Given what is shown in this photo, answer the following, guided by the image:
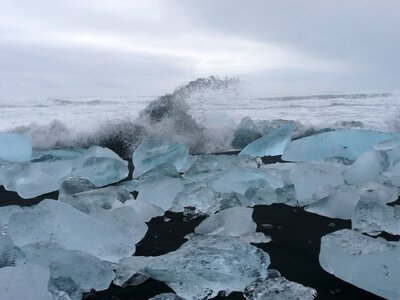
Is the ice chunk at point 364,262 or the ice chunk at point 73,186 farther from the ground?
the ice chunk at point 364,262

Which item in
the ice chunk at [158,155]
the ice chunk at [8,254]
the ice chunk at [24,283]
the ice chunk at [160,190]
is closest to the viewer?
the ice chunk at [24,283]

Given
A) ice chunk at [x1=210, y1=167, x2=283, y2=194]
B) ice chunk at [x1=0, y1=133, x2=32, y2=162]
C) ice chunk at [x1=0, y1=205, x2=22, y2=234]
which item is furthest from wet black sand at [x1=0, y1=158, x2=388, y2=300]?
ice chunk at [x1=0, y1=133, x2=32, y2=162]

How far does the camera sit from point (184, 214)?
2.30m

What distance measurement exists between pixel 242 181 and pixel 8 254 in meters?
1.55

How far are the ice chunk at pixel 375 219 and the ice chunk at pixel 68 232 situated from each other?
1083 mm

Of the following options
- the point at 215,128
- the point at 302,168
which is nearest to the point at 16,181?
the point at 302,168

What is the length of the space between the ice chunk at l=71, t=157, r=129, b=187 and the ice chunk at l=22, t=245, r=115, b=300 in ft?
5.37

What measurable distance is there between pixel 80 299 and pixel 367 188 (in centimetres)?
184

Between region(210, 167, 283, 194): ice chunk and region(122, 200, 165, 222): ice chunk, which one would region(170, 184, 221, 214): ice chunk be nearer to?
region(122, 200, 165, 222): ice chunk

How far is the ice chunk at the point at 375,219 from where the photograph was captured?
1.95 meters

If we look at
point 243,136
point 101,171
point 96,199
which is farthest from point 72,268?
point 243,136

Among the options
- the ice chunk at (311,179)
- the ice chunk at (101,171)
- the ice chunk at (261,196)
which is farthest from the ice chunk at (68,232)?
the ice chunk at (101,171)

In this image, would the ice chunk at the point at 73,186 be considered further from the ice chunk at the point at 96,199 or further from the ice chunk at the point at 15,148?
the ice chunk at the point at 15,148

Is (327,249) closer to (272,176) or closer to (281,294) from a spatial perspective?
(281,294)
